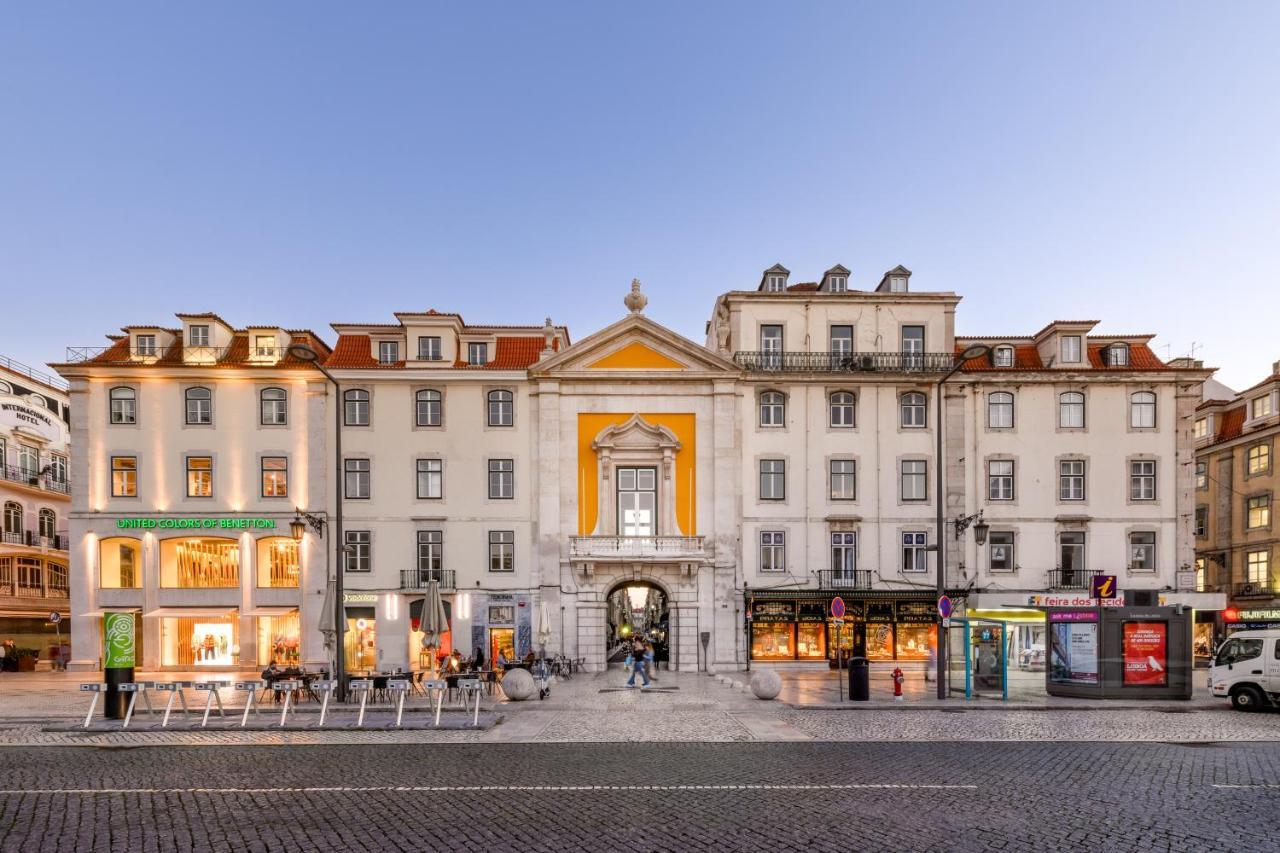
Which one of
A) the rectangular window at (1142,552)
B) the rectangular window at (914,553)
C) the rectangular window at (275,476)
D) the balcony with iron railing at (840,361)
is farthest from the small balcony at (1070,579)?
the rectangular window at (275,476)

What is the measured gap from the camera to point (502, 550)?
3319 centimetres

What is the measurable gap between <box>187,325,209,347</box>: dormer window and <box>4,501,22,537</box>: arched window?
1478cm

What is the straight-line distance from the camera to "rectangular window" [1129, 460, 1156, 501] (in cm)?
3375

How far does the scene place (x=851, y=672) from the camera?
72.4 feet

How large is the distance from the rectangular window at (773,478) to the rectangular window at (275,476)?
19.8 metres

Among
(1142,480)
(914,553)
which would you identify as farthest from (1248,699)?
(1142,480)

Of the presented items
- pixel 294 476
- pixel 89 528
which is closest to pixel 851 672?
pixel 294 476

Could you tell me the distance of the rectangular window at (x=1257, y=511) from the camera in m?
38.5

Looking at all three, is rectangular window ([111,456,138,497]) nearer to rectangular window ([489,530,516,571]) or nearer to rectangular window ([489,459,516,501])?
rectangular window ([489,459,516,501])

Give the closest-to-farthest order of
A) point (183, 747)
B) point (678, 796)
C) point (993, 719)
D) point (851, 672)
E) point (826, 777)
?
point (678, 796), point (826, 777), point (183, 747), point (993, 719), point (851, 672)

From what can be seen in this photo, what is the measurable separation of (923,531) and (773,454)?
7062 millimetres

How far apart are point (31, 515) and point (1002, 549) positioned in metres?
46.5

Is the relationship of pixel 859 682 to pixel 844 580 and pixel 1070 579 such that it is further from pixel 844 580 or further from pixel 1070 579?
pixel 1070 579

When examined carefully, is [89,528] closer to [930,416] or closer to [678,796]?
[678,796]
